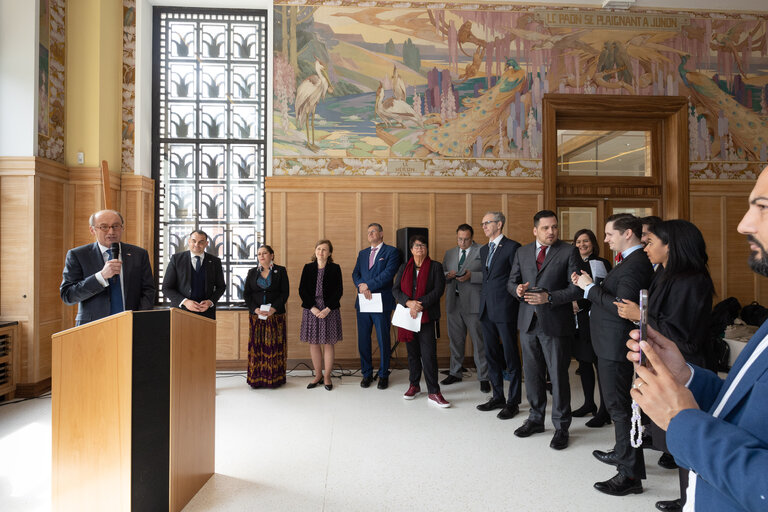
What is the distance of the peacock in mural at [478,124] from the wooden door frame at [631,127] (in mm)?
644

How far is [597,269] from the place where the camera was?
4.42m

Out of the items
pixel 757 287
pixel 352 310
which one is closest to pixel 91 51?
pixel 352 310

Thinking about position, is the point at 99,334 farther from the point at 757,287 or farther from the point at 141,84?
the point at 757,287

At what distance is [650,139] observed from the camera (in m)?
6.87

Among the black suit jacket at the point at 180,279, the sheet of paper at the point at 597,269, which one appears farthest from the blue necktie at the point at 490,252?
the black suit jacket at the point at 180,279

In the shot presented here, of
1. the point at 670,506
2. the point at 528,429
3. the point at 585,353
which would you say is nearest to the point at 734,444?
the point at 670,506

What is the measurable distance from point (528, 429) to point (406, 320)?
63.1 inches

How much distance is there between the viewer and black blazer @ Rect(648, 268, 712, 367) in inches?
99.7

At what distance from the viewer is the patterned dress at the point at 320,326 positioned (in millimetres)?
5242

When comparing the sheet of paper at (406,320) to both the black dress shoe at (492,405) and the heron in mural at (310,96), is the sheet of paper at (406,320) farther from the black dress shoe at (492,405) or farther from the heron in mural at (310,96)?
the heron in mural at (310,96)

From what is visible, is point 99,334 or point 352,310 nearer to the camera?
point 99,334

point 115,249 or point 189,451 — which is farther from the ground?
point 115,249

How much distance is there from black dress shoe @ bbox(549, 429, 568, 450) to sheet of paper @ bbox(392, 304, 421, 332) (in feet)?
5.41

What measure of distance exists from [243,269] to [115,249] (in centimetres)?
353
